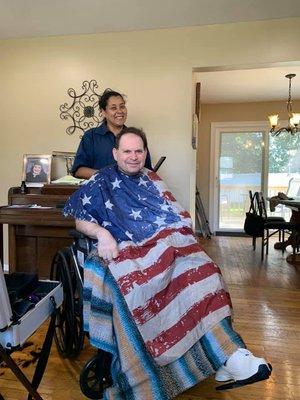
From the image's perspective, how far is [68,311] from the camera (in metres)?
1.64

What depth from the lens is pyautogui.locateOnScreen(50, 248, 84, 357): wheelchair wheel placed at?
1.60 metres

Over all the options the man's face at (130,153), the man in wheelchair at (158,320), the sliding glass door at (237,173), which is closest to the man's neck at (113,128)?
the man's face at (130,153)

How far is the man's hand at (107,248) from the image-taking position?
129 centimetres

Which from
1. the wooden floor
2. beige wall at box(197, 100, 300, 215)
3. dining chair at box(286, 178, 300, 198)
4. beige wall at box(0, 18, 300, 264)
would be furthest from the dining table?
beige wall at box(197, 100, 300, 215)

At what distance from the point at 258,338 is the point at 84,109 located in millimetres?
2348

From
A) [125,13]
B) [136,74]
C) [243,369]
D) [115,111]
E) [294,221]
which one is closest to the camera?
[243,369]

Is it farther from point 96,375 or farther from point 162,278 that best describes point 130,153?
point 96,375

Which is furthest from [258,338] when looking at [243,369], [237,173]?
[237,173]

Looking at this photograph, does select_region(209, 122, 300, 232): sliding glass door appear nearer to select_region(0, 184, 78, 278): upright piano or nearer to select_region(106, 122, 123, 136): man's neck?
select_region(0, 184, 78, 278): upright piano

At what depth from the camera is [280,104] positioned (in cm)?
554

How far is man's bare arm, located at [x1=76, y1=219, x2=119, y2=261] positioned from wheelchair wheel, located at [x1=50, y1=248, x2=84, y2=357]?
28cm

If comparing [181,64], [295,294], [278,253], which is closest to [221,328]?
[295,294]

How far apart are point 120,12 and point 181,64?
2.13 ft

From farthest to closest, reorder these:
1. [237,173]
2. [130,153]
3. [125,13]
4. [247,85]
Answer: [237,173] → [247,85] → [125,13] → [130,153]
